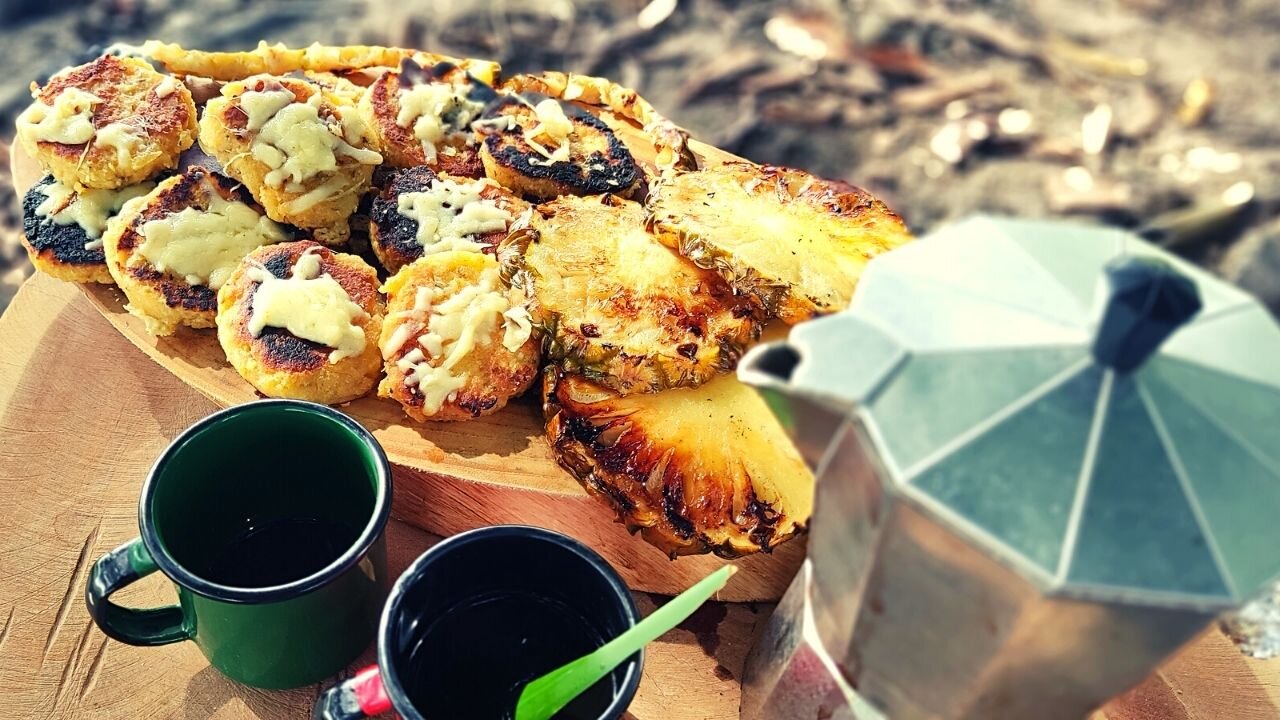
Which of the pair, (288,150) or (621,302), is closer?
(621,302)

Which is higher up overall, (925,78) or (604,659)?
(604,659)

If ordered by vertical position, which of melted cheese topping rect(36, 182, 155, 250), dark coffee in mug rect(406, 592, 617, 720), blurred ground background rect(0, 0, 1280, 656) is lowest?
blurred ground background rect(0, 0, 1280, 656)

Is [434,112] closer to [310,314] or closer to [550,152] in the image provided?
[550,152]

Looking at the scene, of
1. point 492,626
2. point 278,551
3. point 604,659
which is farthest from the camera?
point 278,551

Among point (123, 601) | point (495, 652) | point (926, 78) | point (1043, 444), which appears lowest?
point (926, 78)

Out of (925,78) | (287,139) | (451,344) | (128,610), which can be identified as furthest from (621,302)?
(925,78)

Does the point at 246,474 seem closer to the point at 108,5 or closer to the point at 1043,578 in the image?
the point at 1043,578

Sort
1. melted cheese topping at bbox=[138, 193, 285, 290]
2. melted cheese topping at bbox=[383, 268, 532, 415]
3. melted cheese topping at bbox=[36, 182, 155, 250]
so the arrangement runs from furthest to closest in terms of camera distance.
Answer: melted cheese topping at bbox=[36, 182, 155, 250] < melted cheese topping at bbox=[138, 193, 285, 290] < melted cheese topping at bbox=[383, 268, 532, 415]

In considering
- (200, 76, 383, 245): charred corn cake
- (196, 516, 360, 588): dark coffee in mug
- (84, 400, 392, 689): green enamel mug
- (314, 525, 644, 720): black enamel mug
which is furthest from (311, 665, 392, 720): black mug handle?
(200, 76, 383, 245): charred corn cake

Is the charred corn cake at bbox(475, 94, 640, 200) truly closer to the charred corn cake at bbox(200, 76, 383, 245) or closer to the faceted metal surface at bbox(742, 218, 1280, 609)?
the charred corn cake at bbox(200, 76, 383, 245)
